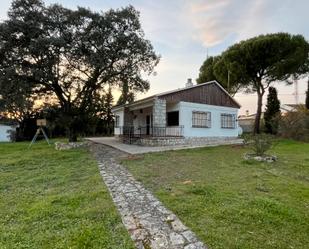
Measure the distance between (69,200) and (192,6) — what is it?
1007 cm

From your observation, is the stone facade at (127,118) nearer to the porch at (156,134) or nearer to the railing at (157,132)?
the railing at (157,132)

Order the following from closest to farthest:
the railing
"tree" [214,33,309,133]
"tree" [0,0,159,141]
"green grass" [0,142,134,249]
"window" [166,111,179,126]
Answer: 1. "green grass" [0,142,134,249]
2. "tree" [0,0,159,141]
3. the railing
4. "window" [166,111,179,126]
5. "tree" [214,33,309,133]

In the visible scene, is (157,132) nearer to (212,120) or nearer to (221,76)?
(212,120)

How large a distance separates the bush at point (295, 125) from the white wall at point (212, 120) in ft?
15.1

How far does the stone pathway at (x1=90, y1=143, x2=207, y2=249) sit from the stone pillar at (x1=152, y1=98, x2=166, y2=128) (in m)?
10.3

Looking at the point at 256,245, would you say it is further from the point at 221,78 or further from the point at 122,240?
the point at 221,78

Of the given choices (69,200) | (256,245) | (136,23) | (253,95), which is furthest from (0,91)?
(253,95)

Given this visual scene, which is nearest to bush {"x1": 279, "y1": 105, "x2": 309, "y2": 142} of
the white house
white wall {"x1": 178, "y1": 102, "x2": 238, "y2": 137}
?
the white house

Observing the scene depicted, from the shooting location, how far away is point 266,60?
24969 mm

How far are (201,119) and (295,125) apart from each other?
8.47 metres

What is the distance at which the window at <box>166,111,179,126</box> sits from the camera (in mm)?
18356

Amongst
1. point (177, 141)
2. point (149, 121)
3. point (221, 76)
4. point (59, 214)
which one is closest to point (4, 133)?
point (149, 121)

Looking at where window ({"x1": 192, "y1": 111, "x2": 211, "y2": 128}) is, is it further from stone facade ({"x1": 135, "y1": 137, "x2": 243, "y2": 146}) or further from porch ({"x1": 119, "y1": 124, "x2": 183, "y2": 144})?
porch ({"x1": 119, "y1": 124, "x2": 183, "y2": 144})

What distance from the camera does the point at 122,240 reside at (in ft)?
12.3
